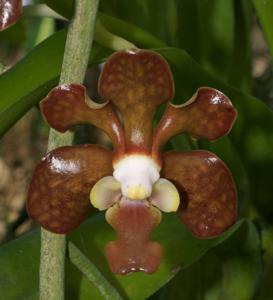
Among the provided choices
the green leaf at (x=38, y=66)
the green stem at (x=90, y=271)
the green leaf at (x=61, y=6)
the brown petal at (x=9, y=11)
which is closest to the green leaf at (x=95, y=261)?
the green stem at (x=90, y=271)

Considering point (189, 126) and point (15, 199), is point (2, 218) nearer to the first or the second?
point (15, 199)

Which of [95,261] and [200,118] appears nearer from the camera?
[200,118]

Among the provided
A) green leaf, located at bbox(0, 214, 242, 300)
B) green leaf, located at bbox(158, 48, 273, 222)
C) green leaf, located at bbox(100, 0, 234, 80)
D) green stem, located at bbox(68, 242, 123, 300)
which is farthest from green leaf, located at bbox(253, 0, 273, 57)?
green stem, located at bbox(68, 242, 123, 300)

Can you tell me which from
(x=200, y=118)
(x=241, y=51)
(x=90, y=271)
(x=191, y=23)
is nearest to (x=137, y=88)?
(x=200, y=118)

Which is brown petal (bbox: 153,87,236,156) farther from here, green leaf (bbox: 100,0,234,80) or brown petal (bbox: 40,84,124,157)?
green leaf (bbox: 100,0,234,80)

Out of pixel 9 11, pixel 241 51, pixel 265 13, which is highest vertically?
pixel 9 11

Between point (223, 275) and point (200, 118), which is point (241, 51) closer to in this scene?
point (223, 275)

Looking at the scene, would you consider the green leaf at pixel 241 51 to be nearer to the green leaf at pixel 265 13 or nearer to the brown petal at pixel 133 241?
the green leaf at pixel 265 13
